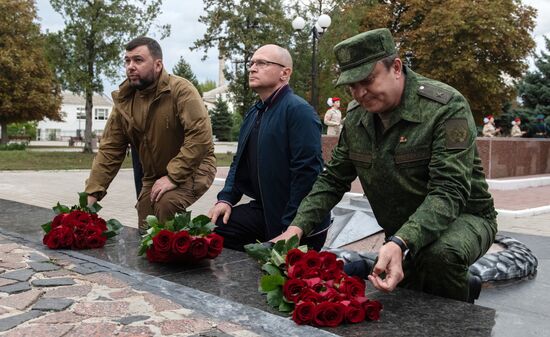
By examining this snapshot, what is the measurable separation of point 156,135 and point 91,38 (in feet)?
80.7

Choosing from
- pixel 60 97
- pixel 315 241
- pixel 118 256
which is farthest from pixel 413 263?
pixel 60 97

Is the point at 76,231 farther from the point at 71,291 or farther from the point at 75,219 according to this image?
the point at 71,291

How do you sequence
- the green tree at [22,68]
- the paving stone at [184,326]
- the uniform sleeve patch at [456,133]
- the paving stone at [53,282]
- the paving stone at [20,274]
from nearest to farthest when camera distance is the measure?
the uniform sleeve patch at [456,133] < the paving stone at [184,326] < the paving stone at [53,282] < the paving stone at [20,274] < the green tree at [22,68]

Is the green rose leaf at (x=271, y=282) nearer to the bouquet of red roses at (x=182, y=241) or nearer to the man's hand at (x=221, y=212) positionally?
the bouquet of red roses at (x=182, y=241)

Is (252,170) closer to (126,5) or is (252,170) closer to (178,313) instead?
(178,313)

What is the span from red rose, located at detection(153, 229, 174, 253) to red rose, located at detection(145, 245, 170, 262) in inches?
2.1

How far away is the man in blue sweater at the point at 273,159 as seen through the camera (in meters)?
4.22

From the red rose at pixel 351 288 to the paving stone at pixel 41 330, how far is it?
1.35 meters

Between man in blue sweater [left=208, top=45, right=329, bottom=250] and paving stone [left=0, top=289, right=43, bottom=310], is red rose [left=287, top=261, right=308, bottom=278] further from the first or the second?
paving stone [left=0, top=289, right=43, bottom=310]

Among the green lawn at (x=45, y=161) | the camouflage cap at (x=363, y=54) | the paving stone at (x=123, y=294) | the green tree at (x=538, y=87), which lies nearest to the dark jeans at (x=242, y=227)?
the paving stone at (x=123, y=294)

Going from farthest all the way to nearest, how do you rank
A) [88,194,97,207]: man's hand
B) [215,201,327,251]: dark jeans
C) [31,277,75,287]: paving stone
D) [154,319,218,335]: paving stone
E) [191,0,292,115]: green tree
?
[191,0,292,115]: green tree
[88,194,97,207]: man's hand
[215,201,327,251]: dark jeans
[31,277,75,287]: paving stone
[154,319,218,335]: paving stone

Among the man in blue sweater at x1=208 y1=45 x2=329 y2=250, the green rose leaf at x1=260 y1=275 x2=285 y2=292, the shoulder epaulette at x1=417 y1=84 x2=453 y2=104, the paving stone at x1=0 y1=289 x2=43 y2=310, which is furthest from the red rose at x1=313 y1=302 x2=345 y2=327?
the paving stone at x1=0 y1=289 x2=43 y2=310

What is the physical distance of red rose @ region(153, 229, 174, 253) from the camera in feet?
12.2

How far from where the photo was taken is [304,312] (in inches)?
105
